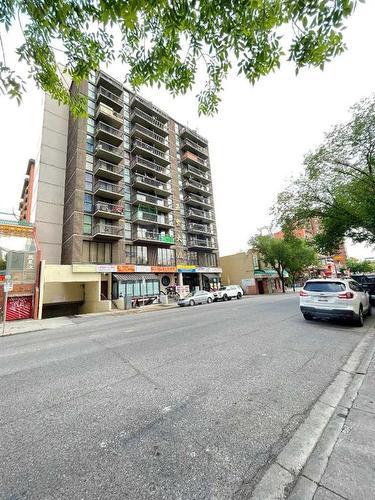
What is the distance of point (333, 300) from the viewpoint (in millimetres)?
8453

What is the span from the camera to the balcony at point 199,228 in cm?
3450

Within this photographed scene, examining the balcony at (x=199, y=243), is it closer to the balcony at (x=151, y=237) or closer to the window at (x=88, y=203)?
the balcony at (x=151, y=237)

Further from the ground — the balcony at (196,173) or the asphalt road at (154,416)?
the balcony at (196,173)

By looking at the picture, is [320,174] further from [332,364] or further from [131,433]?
[131,433]

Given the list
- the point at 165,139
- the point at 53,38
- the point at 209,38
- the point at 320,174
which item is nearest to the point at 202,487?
the point at 209,38

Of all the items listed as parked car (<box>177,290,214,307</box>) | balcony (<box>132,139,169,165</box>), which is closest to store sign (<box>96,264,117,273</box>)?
parked car (<box>177,290,214,307</box>)

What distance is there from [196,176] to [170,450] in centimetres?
3894

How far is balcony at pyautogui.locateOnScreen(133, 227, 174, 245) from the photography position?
90.8 ft

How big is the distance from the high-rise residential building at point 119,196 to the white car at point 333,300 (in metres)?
19.6

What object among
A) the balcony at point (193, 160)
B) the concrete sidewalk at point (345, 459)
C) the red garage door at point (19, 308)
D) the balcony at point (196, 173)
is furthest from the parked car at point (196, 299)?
the balcony at point (193, 160)

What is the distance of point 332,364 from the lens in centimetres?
483

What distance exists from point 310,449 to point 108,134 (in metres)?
31.4

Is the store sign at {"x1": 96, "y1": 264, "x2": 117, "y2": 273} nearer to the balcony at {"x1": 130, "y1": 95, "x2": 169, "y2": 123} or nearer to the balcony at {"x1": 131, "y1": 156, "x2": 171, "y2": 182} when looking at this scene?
the balcony at {"x1": 131, "y1": 156, "x2": 171, "y2": 182}

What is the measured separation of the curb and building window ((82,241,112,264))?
2391 cm
